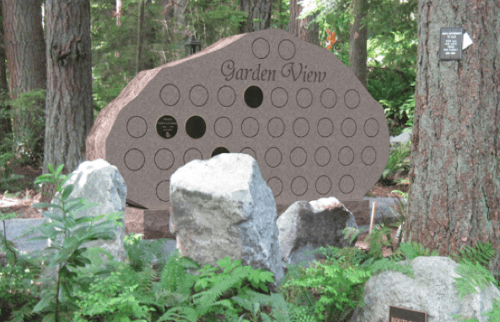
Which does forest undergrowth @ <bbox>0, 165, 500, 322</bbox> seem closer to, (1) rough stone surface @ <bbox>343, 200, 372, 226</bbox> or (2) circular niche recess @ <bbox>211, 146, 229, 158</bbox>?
(2) circular niche recess @ <bbox>211, 146, 229, 158</bbox>

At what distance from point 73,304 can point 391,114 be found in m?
14.2

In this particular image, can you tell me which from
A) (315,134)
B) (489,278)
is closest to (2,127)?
(315,134)

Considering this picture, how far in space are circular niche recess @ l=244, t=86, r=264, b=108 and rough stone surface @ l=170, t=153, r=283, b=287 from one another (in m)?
2.48

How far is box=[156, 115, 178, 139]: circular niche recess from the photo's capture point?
574 centimetres

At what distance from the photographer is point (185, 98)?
19.2ft

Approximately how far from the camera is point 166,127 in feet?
19.0

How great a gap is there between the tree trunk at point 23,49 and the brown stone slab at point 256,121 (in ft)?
16.4

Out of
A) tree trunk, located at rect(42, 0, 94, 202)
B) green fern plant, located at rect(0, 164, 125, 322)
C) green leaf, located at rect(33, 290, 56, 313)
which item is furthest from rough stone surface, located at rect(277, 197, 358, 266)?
tree trunk, located at rect(42, 0, 94, 202)

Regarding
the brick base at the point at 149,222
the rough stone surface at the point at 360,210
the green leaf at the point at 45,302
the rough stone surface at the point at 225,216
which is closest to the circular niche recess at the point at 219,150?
the brick base at the point at 149,222

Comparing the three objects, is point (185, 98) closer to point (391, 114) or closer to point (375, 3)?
point (375, 3)

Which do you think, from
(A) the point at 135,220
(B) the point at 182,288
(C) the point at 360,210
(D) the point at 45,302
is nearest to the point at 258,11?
(C) the point at 360,210

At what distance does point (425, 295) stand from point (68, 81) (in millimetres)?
6088

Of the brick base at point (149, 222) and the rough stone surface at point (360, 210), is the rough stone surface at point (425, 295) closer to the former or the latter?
the brick base at point (149, 222)

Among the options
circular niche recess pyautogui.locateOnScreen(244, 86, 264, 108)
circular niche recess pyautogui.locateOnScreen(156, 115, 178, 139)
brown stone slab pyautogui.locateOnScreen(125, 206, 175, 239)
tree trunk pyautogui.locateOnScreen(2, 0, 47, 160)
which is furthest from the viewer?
tree trunk pyautogui.locateOnScreen(2, 0, 47, 160)
